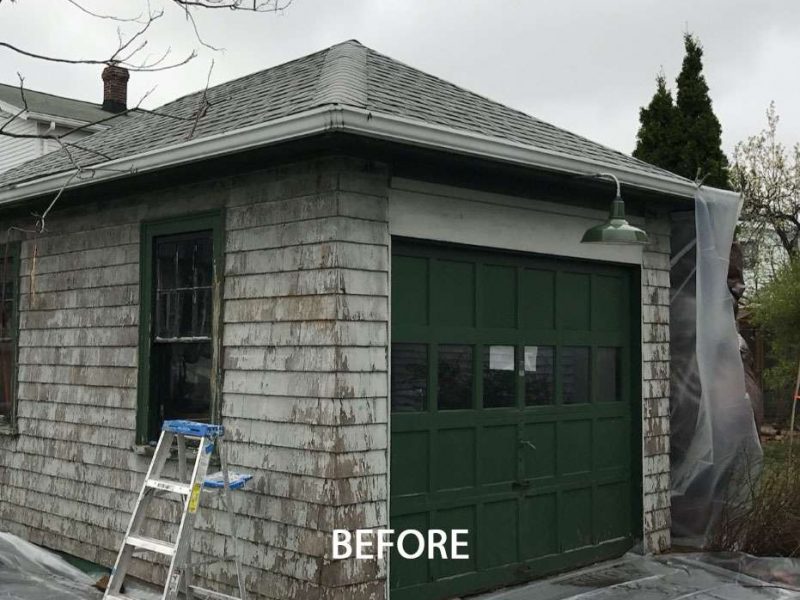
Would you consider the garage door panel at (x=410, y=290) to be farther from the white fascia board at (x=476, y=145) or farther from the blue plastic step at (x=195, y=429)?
the blue plastic step at (x=195, y=429)

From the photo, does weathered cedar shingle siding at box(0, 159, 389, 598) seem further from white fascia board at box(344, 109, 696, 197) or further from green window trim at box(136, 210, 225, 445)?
white fascia board at box(344, 109, 696, 197)

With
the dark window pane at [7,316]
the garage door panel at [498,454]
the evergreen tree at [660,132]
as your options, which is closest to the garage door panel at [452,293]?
the garage door panel at [498,454]

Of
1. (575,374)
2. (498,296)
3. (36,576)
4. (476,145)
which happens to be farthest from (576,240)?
(36,576)

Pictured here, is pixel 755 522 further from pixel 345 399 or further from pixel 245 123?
pixel 245 123

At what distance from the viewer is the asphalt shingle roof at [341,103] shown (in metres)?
5.63

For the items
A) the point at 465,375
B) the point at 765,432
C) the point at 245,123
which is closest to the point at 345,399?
the point at 465,375

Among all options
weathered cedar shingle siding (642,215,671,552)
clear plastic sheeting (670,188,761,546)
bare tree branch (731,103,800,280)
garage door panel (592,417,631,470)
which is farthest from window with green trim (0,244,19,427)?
bare tree branch (731,103,800,280)

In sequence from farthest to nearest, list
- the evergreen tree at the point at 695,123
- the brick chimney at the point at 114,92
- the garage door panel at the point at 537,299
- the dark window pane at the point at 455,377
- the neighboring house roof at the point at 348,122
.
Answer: the brick chimney at the point at 114,92 → the evergreen tree at the point at 695,123 → the garage door panel at the point at 537,299 → the dark window pane at the point at 455,377 → the neighboring house roof at the point at 348,122

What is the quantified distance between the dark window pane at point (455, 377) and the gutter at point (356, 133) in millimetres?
1313

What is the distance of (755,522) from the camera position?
682 cm

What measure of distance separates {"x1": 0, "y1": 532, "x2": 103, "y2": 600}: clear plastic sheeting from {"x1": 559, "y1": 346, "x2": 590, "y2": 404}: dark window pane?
3.64m

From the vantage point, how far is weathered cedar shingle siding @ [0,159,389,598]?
525 centimetres

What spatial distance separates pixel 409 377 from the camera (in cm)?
577

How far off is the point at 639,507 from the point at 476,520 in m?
1.74
